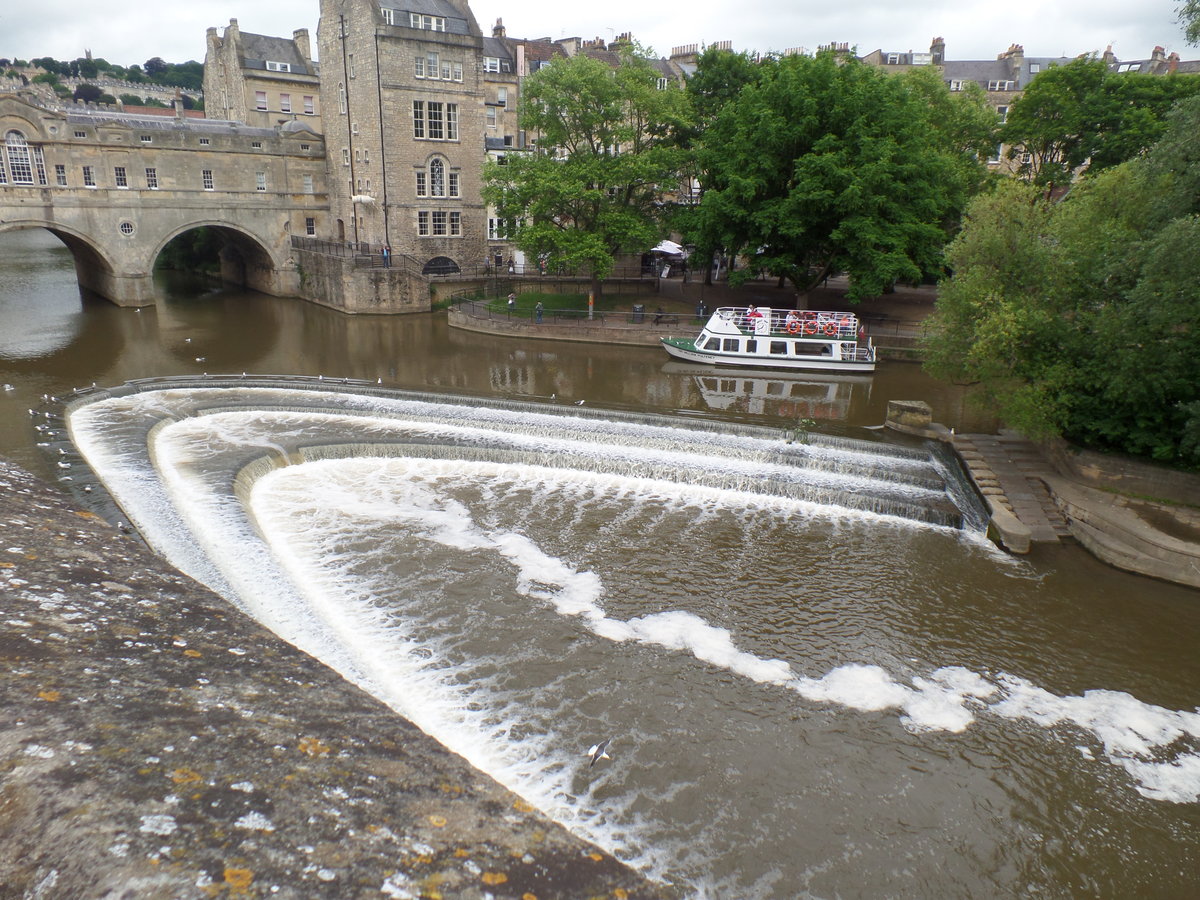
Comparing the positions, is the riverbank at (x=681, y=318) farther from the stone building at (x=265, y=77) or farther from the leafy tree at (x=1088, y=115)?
the stone building at (x=265, y=77)

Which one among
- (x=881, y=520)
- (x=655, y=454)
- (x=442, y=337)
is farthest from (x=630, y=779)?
(x=442, y=337)

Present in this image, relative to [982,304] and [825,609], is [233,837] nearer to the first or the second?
[825,609]

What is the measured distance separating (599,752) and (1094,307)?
56.0ft

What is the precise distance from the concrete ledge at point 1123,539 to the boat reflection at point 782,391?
8345 millimetres

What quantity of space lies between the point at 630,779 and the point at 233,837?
547cm

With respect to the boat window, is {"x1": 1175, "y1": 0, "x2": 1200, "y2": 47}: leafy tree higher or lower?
higher

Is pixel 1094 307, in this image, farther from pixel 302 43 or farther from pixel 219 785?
pixel 302 43

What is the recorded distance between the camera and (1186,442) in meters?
16.2

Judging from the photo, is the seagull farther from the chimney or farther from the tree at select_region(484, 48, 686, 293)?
the chimney

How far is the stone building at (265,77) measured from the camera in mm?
56875

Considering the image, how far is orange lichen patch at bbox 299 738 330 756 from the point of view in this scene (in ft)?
21.7

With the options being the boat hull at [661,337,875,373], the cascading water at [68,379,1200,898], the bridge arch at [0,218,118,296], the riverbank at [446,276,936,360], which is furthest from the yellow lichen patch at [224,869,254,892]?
the bridge arch at [0,218,118,296]

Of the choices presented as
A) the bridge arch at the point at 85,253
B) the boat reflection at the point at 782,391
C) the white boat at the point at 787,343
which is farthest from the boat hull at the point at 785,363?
the bridge arch at the point at 85,253

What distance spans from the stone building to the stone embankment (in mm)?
55182
